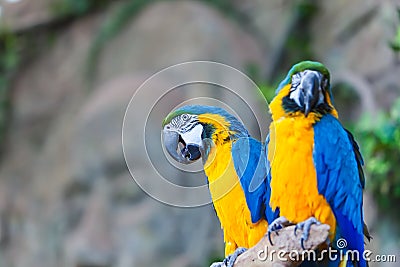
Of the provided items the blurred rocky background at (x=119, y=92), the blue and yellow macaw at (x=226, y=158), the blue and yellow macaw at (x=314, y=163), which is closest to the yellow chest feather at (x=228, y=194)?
the blue and yellow macaw at (x=226, y=158)

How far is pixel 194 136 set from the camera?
1.90 meters

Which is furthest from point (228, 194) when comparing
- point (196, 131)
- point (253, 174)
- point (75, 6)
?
point (75, 6)

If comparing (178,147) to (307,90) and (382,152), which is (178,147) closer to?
(307,90)

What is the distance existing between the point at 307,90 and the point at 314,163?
191mm

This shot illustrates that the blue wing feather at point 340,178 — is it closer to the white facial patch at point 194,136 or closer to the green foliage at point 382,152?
the white facial patch at point 194,136

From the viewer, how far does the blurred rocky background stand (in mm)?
4598

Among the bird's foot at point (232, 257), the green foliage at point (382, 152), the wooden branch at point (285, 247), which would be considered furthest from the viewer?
the green foliage at point (382, 152)

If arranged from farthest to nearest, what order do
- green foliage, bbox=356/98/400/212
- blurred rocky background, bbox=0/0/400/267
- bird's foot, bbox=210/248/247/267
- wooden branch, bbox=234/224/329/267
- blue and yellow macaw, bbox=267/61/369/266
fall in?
blurred rocky background, bbox=0/0/400/267, green foliage, bbox=356/98/400/212, bird's foot, bbox=210/248/247/267, blue and yellow macaw, bbox=267/61/369/266, wooden branch, bbox=234/224/329/267

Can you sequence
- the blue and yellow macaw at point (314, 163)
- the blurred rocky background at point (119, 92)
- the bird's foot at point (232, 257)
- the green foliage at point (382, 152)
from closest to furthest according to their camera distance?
the blue and yellow macaw at point (314, 163) < the bird's foot at point (232, 257) < the green foliage at point (382, 152) < the blurred rocky background at point (119, 92)

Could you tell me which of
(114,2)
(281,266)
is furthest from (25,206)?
(281,266)

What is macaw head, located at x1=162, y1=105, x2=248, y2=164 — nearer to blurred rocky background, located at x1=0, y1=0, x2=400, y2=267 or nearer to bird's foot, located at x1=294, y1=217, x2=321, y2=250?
bird's foot, located at x1=294, y1=217, x2=321, y2=250

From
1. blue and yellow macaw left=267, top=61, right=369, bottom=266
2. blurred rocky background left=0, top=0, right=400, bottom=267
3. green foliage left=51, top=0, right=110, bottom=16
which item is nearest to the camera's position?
blue and yellow macaw left=267, top=61, right=369, bottom=266

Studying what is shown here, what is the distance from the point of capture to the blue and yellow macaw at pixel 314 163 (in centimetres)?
163

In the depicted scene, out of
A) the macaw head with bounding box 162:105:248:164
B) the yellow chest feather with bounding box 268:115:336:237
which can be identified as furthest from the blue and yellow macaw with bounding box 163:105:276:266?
the yellow chest feather with bounding box 268:115:336:237
